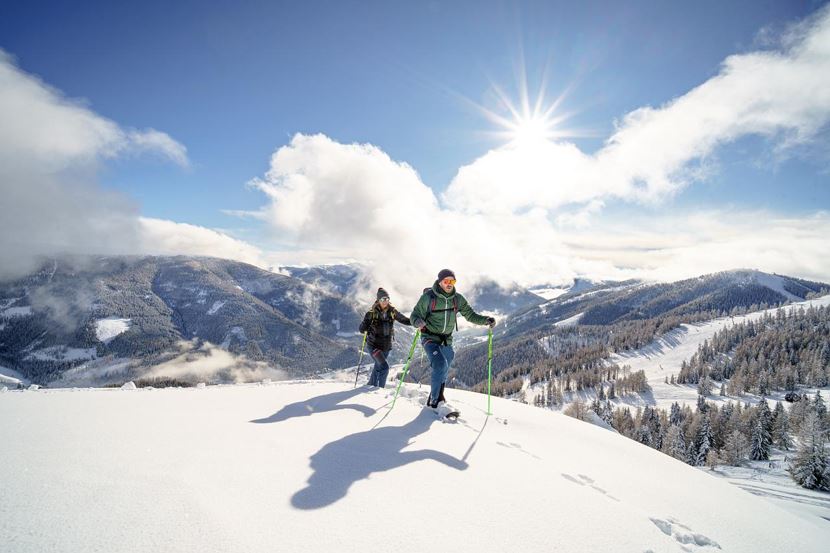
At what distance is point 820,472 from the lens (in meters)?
36.4

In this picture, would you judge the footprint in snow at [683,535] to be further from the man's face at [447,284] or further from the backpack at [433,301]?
the man's face at [447,284]

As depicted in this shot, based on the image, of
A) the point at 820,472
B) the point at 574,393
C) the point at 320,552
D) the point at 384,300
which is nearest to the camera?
the point at 320,552

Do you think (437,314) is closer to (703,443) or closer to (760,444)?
(703,443)

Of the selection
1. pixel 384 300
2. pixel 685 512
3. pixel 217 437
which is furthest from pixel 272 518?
pixel 384 300

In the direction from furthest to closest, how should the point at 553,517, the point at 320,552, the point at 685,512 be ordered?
Answer: the point at 685,512 → the point at 553,517 → the point at 320,552

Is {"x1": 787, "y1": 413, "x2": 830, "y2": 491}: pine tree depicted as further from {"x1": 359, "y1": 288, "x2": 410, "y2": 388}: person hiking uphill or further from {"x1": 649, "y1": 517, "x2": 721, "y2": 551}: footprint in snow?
{"x1": 649, "y1": 517, "x2": 721, "y2": 551}: footprint in snow

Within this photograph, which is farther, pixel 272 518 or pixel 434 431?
pixel 434 431

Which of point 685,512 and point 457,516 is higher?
point 457,516

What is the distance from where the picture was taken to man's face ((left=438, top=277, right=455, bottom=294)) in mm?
8602

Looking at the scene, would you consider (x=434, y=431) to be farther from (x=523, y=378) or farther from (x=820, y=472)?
(x=523, y=378)

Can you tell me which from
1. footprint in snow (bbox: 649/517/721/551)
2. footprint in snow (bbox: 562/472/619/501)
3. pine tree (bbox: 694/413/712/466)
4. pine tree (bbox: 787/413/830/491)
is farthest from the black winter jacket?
pine tree (bbox: 694/413/712/466)

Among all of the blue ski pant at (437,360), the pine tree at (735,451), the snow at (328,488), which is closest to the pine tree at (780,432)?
the pine tree at (735,451)

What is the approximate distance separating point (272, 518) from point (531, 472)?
3.73 meters

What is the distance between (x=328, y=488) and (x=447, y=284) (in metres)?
5.63
